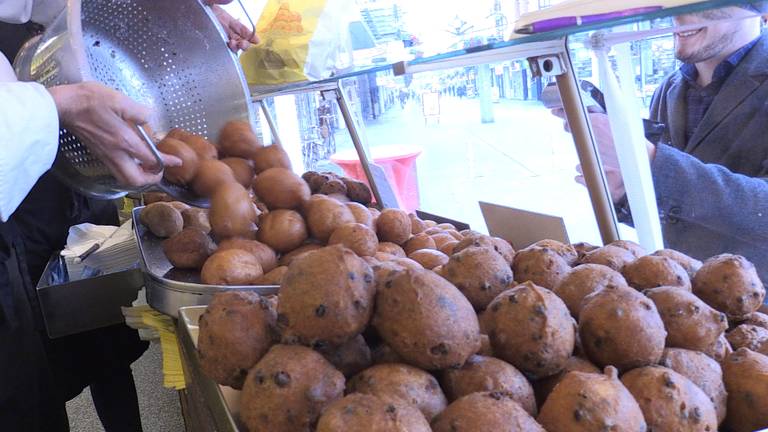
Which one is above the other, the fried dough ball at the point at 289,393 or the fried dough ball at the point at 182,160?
the fried dough ball at the point at 182,160

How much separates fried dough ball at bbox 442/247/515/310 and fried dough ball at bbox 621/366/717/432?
0.25m

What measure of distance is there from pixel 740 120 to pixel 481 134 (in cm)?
364

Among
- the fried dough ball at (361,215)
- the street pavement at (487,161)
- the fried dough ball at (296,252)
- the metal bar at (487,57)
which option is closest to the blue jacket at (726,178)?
the metal bar at (487,57)

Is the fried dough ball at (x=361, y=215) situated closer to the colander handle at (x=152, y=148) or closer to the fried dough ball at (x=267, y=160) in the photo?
the fried dough ball at (x=267, y=160)

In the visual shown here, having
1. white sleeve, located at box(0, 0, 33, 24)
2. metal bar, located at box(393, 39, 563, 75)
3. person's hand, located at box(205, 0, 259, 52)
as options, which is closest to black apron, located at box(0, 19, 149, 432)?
white sleeve, located at box(0, 0, 33, 24)

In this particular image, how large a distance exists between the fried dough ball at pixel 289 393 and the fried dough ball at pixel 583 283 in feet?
1.18

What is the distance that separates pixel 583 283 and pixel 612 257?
150mm

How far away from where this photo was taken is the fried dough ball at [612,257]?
96 cm

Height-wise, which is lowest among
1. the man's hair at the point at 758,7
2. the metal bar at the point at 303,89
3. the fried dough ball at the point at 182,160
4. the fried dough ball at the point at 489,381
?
the fried dough ball at the point at 489,381

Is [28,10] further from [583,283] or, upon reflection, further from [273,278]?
[583,283]

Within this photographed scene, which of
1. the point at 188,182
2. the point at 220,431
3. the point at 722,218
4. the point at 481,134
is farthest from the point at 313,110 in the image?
the point at 220,431

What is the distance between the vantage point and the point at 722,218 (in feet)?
4.47

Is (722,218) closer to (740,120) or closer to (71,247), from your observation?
(740,120)

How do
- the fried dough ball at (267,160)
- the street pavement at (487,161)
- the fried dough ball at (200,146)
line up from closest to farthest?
the fried dough ball at (200,146), the fried dough ball at (267,160), the street pavement at (487,161)
